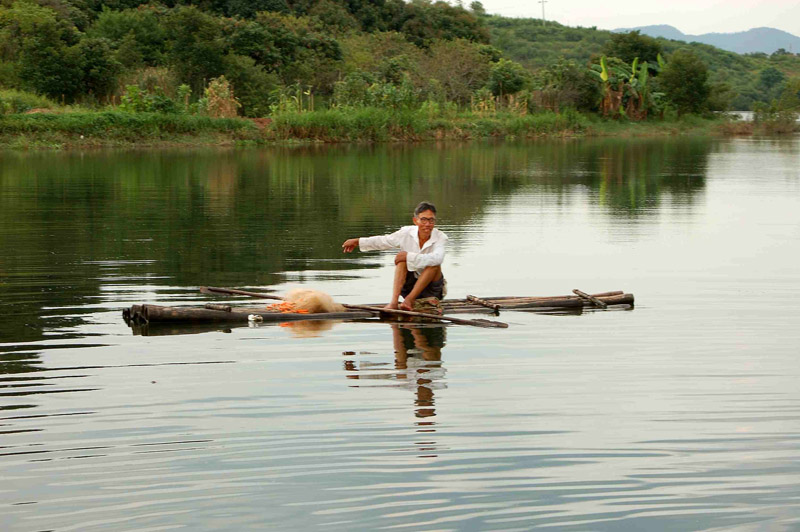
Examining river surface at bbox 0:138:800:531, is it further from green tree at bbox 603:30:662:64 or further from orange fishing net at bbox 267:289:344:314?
green tree at bbox 603:30:662:64

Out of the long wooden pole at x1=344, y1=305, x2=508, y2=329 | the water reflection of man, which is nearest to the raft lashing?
the long wooden pole at x1=344, y1=305, x2=508, y2=329

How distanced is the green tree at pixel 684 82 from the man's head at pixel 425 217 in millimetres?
52988

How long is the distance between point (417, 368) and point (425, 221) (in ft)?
5.41

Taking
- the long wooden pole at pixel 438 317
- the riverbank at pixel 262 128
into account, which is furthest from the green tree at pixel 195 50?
the long wooden pole at pixel 438 317

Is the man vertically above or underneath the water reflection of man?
above

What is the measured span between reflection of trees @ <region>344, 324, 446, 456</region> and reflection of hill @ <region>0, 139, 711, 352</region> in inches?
104

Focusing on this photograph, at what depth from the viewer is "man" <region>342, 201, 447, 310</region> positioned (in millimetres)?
8781

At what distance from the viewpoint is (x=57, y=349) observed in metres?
7.82

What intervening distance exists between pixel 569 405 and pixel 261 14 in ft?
183

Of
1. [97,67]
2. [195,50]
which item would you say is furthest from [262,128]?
[97,67]

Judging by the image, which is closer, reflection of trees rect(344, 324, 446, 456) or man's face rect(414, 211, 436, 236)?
reflection of trees rect(344, 324, 446, 456)

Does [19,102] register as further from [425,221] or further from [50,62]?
[425,221]

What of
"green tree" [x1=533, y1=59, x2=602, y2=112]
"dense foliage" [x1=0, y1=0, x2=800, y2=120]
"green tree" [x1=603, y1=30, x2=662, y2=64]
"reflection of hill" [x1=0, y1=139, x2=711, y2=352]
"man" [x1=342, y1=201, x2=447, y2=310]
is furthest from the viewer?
"green tree" [x1=603, y1=30, x2=662, y2=64]

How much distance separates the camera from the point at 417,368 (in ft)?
24.4
